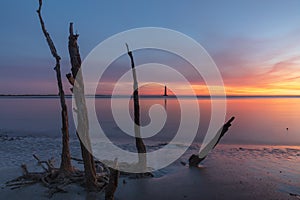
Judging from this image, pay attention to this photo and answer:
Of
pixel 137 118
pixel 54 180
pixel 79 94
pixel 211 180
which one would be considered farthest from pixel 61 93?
pixel 211 180

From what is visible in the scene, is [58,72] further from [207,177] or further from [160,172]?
[207,177]

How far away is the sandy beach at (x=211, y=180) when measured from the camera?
296 inches

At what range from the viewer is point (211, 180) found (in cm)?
879

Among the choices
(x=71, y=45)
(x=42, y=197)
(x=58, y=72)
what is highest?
(x=71, y=45)

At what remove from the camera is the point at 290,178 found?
9117mm

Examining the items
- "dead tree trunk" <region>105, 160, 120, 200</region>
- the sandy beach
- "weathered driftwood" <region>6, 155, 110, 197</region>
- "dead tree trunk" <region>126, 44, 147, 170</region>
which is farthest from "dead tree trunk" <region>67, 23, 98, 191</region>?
"dead tree trunk" <region>126, 44, 147, 170</region>

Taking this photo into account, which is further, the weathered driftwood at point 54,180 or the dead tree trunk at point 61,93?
the dead tree trunk at point 61,93

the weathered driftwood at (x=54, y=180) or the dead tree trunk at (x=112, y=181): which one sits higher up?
the dead tree trunk at (x=112, y=181)

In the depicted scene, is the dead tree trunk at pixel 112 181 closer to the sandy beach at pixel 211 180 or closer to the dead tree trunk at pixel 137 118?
the sandy beach at pixel 211 180

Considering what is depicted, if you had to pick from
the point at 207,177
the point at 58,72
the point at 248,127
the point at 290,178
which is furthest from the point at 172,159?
the point at 248,127

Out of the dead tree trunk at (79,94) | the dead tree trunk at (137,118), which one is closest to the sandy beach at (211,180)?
the dead tree trunk at (137,118)

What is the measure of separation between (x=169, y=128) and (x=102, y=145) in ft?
30.2

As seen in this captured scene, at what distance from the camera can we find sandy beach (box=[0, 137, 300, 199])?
7.52m

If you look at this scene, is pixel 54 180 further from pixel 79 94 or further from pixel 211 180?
pixel 211 180
